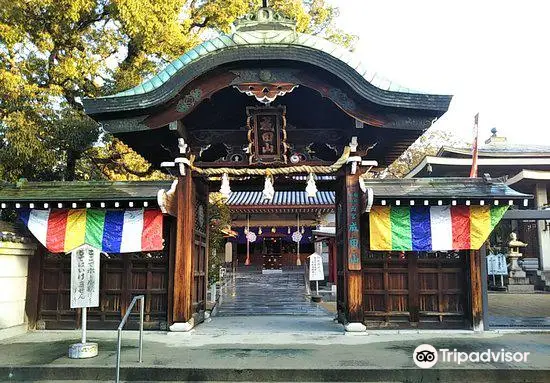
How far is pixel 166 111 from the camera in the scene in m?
10.5

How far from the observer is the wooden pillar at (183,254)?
10531mm

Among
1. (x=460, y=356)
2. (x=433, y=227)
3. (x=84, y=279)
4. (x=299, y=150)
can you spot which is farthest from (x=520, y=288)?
(x=84, y=279)

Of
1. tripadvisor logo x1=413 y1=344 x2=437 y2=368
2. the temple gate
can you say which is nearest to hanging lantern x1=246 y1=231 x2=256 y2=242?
the temple gate

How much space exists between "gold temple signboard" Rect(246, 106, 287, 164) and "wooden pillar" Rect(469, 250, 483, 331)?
4836 mm

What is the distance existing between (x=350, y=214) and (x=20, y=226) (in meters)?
7.57

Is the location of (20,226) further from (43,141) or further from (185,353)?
(185,353)

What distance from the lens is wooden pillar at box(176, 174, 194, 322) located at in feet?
34.6

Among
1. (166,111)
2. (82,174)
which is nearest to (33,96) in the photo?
(82,174)

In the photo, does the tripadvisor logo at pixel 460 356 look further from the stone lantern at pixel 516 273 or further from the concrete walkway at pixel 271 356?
the stone lantern at pixel 516 273

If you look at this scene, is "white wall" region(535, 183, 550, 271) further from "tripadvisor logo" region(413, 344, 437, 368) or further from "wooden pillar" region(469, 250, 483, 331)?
"tripadvisor logo" region(413, 344, 437, 368)

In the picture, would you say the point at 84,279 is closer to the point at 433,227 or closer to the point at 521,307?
the point at 433,227

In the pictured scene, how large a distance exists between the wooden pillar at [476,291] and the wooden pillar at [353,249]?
2487 millimetres

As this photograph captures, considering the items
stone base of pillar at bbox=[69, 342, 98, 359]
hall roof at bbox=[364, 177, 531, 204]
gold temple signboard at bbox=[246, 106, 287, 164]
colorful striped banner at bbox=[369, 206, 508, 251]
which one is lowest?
stone base of pillar at bbox=[69, 342, 98, 359]

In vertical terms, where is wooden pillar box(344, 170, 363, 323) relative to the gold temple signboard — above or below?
below
